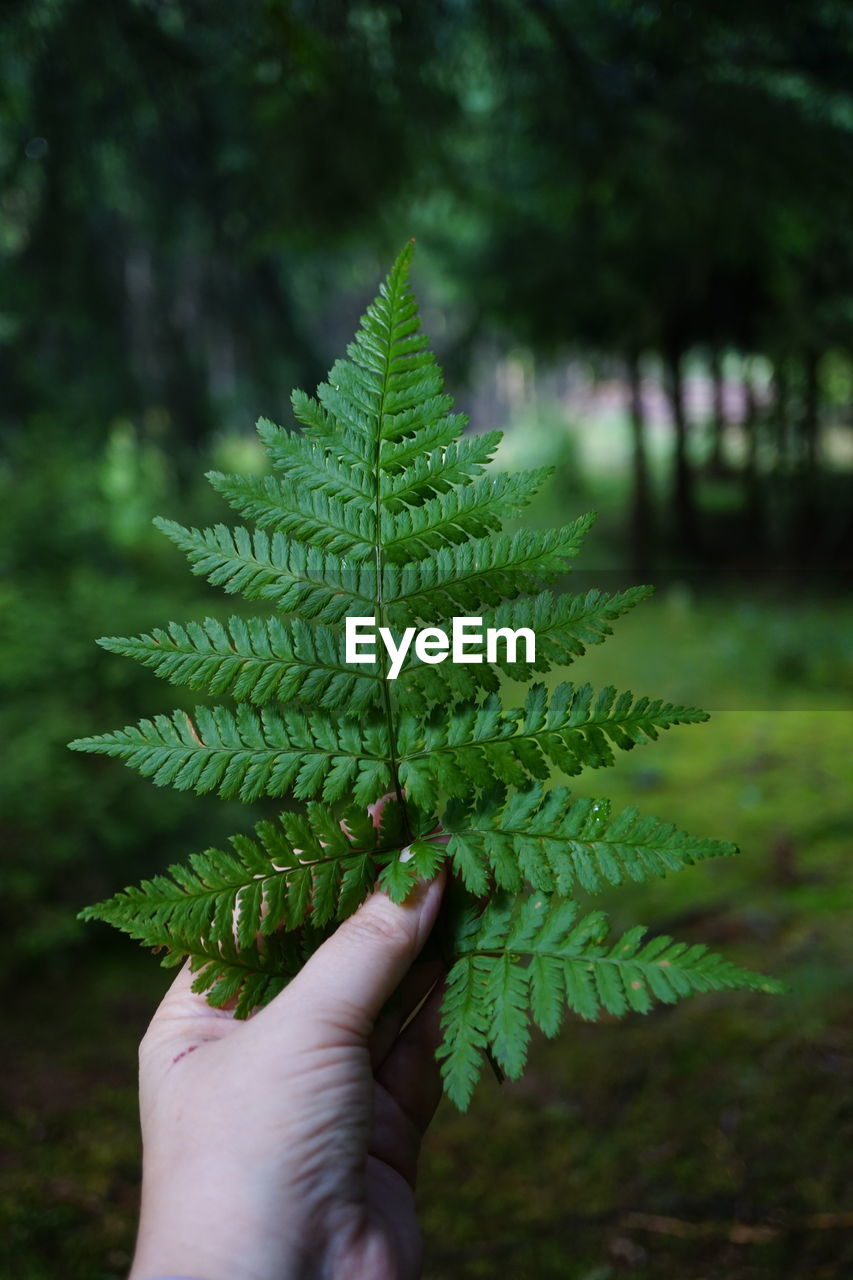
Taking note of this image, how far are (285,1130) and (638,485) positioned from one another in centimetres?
1238

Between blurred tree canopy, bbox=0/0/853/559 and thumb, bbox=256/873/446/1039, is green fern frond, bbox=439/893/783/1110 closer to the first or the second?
thumb, bbox=256/873/446/1039

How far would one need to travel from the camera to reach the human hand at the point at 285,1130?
120cm

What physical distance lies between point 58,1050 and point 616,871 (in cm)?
315

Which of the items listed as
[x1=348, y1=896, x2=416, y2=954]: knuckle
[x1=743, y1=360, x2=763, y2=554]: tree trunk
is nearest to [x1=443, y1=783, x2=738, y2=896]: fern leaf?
[x1=348, y1=896, x2=416, y2=954]: knuckle

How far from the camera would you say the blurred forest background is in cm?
276

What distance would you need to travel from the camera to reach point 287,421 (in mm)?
7484

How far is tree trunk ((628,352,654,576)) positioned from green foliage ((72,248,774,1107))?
37.2ft

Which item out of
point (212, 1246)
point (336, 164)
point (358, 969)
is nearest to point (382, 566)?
point (358, 969)

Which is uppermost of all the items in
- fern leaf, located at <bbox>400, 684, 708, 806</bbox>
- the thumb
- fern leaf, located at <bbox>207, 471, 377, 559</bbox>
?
fern leaf, located at <bbox>207, 471, 377, 559</bbox>

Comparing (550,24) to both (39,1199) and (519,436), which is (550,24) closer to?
(39,1199)

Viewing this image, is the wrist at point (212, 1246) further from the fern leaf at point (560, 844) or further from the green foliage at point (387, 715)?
the fern leaf at point (560, 844)

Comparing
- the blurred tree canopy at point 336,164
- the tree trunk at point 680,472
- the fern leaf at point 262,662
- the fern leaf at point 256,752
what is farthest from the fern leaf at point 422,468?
the tree trunk at point 680,472

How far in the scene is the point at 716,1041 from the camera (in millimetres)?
3352

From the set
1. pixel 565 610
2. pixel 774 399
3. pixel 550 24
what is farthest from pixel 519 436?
pixel 565 610
